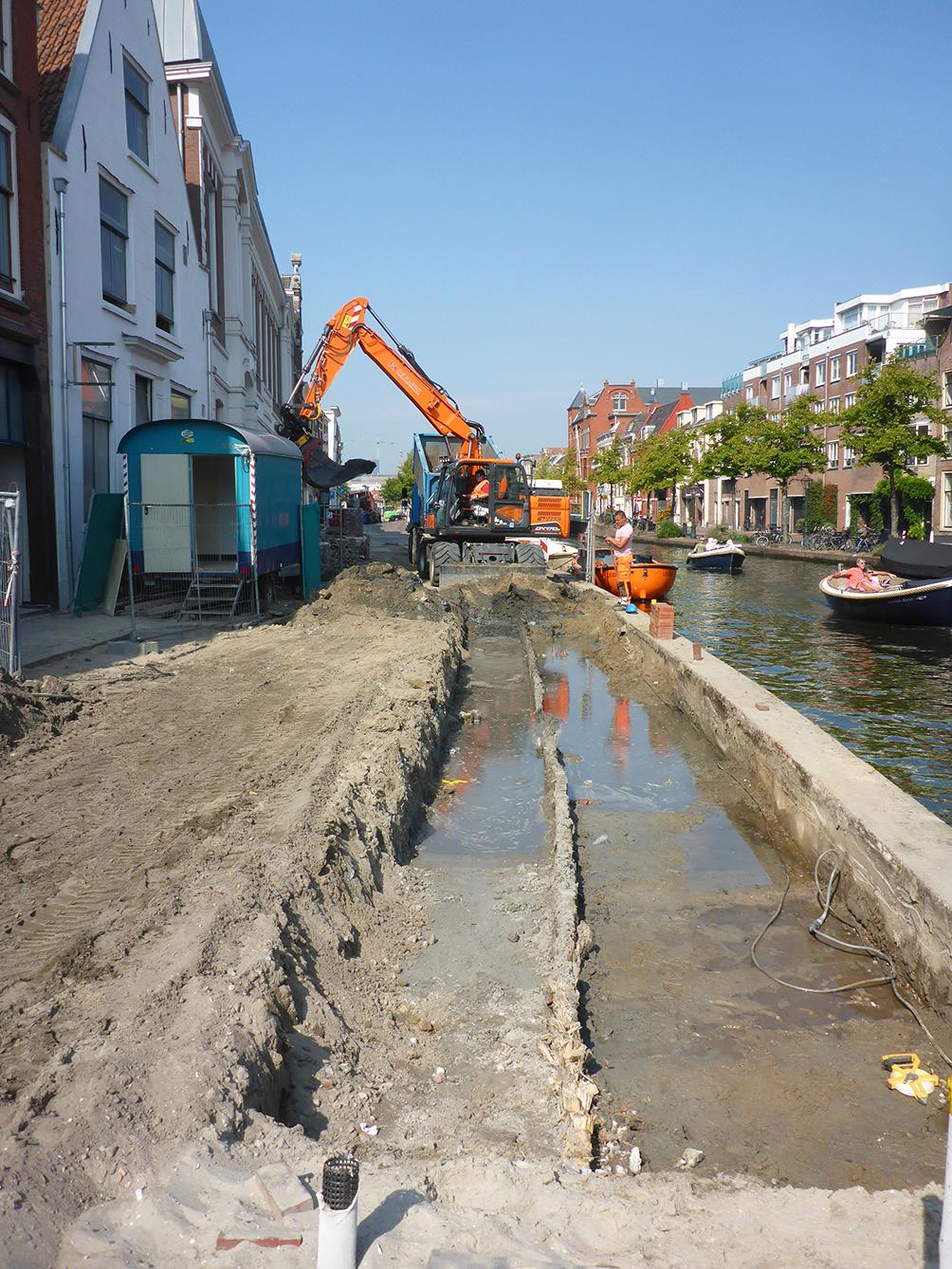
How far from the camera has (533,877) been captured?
624 cm

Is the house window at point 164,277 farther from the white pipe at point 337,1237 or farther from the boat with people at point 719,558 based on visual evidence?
the boat with people at point 719,558

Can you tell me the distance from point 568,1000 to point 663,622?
33.6 feet

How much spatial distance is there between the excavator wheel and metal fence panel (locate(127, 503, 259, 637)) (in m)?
5.97

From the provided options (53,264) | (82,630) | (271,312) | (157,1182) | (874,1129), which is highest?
(271,312)

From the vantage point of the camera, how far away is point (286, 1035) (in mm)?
4008

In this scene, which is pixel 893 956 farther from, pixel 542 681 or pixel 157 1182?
pixel 542 681

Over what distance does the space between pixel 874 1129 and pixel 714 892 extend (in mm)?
2463

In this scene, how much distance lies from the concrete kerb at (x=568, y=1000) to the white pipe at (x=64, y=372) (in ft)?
34.9

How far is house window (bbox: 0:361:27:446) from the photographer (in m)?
14.2

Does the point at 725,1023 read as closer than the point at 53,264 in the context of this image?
Yes

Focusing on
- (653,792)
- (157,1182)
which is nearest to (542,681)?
(653,792)

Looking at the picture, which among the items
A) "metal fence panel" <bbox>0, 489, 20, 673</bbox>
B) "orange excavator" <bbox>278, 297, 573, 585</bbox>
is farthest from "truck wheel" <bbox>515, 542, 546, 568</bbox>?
"metal fence panel" <bbox>0, 489, 20, 673</bbox>

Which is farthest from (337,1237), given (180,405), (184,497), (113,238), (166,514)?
(180,405)

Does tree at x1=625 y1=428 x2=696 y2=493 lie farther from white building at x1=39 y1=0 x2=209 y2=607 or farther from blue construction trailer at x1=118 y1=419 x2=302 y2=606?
blue construction trailer at x1=118 y1=419 x2=302 y2=606
